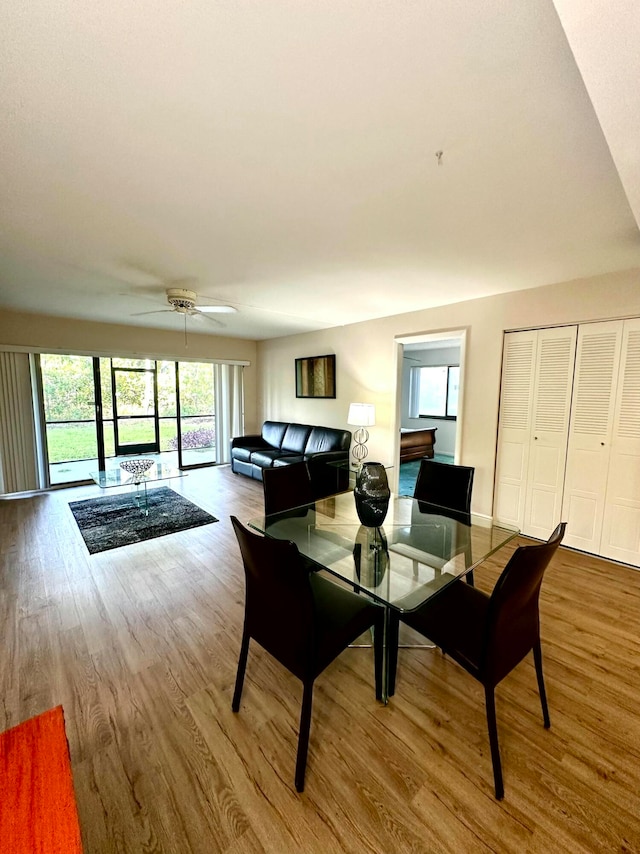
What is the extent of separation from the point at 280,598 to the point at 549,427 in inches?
120

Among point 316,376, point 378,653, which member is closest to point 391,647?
point 378,653

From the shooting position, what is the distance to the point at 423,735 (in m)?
1.46

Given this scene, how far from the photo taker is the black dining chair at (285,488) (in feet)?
8.09

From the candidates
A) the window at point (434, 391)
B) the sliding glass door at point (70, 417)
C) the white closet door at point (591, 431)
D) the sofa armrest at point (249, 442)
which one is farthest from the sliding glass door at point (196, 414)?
the white closet door at point (591, 431)

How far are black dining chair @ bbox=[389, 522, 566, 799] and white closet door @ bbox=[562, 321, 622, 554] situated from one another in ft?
6.89

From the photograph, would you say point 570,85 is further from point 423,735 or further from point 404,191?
point 423,735

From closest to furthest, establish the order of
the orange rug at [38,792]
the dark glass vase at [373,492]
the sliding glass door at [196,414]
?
the orange rug at [38,792] → the dark glass vase at [373,492] → the sliding glass door at [196,414]

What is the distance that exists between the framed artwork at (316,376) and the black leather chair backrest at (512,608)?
4.31m

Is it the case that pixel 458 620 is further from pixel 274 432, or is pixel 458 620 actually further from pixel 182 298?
pixel 274 432

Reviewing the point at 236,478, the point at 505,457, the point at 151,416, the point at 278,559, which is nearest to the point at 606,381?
the point at 505,457

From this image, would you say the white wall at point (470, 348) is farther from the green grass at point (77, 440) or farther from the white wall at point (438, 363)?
the green grass at point (77, 440)

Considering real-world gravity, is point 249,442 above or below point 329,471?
above

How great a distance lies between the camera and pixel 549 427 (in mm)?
3232

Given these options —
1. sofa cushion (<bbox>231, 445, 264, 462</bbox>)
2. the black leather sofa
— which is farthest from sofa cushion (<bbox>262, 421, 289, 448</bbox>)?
sofa cushion (<bbox>231, 445, 264, 462</bbox>)
